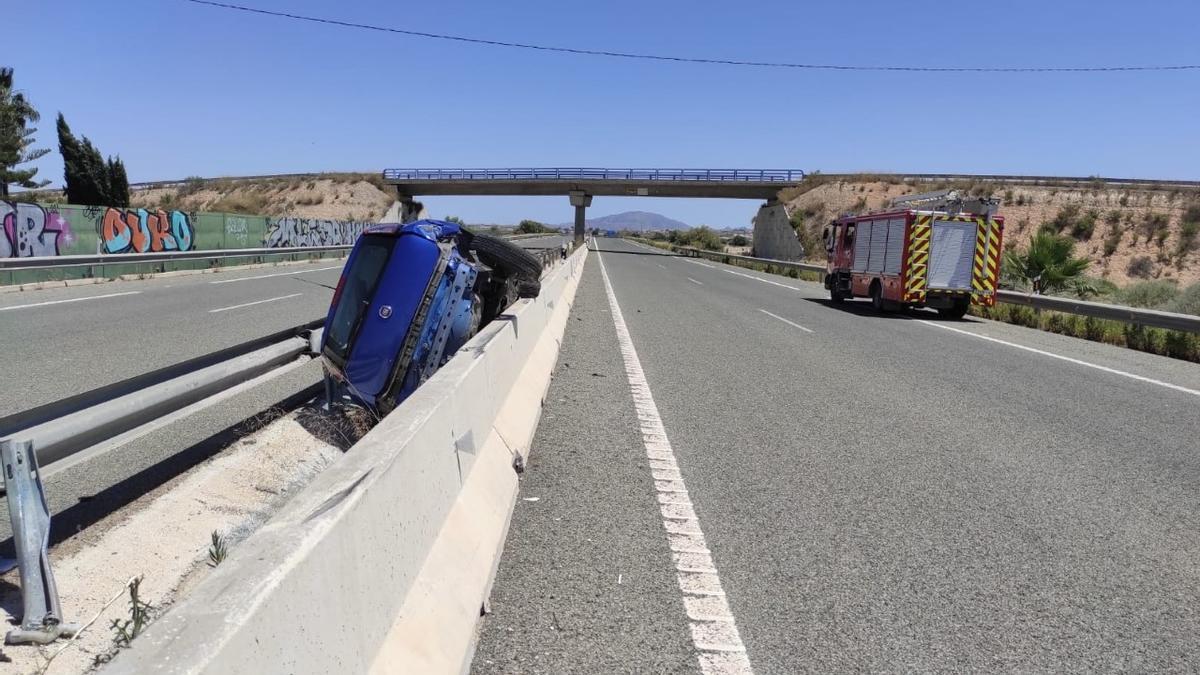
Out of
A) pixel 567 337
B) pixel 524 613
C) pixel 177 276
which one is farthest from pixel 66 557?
pixel 177 276

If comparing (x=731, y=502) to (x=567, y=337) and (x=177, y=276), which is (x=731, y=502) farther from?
(x=177, y=276)

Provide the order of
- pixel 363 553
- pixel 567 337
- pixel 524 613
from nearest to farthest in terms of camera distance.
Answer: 1. pixel 363 553
2. pixel 524 613
3. pixel 567 337

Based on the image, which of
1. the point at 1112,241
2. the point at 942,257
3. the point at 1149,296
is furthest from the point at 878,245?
the point at 1112,241

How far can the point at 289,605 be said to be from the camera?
217cm

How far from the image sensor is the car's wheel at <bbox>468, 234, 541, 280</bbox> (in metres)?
8.55

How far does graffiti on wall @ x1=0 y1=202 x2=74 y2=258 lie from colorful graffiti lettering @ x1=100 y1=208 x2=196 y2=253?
2326mm

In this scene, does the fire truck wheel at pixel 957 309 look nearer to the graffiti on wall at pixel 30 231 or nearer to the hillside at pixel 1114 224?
the graffiti on wall at pixel 30 231

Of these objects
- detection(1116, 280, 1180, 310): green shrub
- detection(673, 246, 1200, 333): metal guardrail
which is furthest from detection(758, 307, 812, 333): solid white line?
detection(1116, 280, 1180, 310): green shrub

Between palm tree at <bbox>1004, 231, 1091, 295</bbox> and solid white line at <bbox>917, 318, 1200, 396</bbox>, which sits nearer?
solid white line at <bbox>917, 318, 1200, 396</bbox>

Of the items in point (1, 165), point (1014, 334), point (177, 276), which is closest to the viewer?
point (1014, 334)

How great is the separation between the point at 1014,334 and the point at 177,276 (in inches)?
857

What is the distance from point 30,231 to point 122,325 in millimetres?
12269

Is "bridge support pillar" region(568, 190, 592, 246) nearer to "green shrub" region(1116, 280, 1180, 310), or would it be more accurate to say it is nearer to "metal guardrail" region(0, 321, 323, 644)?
"green shrub" region(1116, 280, 1180, 310)

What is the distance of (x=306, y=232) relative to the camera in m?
44.2
